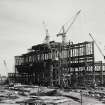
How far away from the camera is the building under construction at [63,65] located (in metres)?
88.8

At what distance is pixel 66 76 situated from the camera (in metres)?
93.8

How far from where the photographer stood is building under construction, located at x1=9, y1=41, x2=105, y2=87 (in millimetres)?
88812

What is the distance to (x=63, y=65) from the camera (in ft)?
315

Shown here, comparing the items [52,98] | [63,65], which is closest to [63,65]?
[63,65]

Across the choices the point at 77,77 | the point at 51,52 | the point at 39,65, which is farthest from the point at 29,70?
the point at 77,77

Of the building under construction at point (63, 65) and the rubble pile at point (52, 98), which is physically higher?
the building under construction at point (63, 65)

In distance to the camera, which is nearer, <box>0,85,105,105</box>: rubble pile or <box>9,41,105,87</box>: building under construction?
<box>0,85,105,105</box>: rubble pile

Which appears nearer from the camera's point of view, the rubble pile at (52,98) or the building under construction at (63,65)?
the rubble pile at (52,98)

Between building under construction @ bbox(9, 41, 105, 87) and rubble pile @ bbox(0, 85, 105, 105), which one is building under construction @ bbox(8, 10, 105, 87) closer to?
building under construction @ bbox(9, 41, 105, 87)

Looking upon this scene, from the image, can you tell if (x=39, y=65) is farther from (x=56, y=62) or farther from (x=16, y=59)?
(x=16, y=59)

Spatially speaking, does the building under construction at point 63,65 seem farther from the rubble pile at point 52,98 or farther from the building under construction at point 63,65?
the rubble pile at point 52,98

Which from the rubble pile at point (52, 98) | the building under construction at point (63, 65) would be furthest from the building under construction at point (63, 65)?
the rubble pile at point (52, 98)

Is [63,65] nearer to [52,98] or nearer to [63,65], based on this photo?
[63,65]

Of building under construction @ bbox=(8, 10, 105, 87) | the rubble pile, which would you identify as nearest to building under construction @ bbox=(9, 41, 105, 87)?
building under construction @ bbox=(8, 10, 105, 87)
